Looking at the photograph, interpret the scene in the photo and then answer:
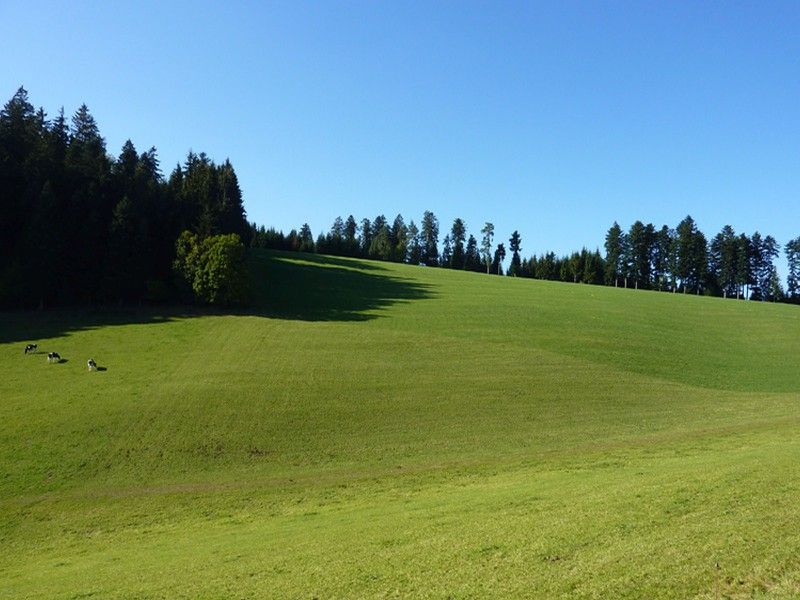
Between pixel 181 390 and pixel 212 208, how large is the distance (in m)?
40.7

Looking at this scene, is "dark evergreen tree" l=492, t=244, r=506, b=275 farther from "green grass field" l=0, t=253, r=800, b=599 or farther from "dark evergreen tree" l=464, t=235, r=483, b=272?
"green grass field" l=0, t=253, r=800, b=599

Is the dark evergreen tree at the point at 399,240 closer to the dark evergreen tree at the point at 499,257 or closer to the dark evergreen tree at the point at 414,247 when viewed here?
the dark evergreen tree at the point at 414,247

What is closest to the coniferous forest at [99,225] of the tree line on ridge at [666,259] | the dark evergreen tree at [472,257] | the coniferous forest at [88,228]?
the coniferous forest at [88,228]

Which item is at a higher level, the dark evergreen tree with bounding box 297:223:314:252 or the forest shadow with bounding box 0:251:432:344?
the dark evergreen tree with bounding box 297:223:314:252

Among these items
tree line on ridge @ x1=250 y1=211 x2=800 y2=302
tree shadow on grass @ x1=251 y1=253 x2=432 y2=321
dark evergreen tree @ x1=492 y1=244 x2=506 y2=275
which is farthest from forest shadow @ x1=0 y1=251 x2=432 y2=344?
dark evergreen tree @ x1=492 y1=244 x2=506 y2=275

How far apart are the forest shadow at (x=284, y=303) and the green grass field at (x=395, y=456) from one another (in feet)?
2.74

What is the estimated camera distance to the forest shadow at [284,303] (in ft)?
182

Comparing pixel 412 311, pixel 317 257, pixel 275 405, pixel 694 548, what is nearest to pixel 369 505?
pixel 694 548

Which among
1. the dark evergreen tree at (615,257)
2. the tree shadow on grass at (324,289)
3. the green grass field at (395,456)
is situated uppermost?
the dark evergreen tree at (615,257)

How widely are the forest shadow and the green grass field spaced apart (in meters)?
0.83

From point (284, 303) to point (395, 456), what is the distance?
4391cm

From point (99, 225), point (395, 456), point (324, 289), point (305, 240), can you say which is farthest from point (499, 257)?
point (395, 456)

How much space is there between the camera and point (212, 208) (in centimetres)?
7181

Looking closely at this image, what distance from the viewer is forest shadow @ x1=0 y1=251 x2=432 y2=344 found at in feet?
182
